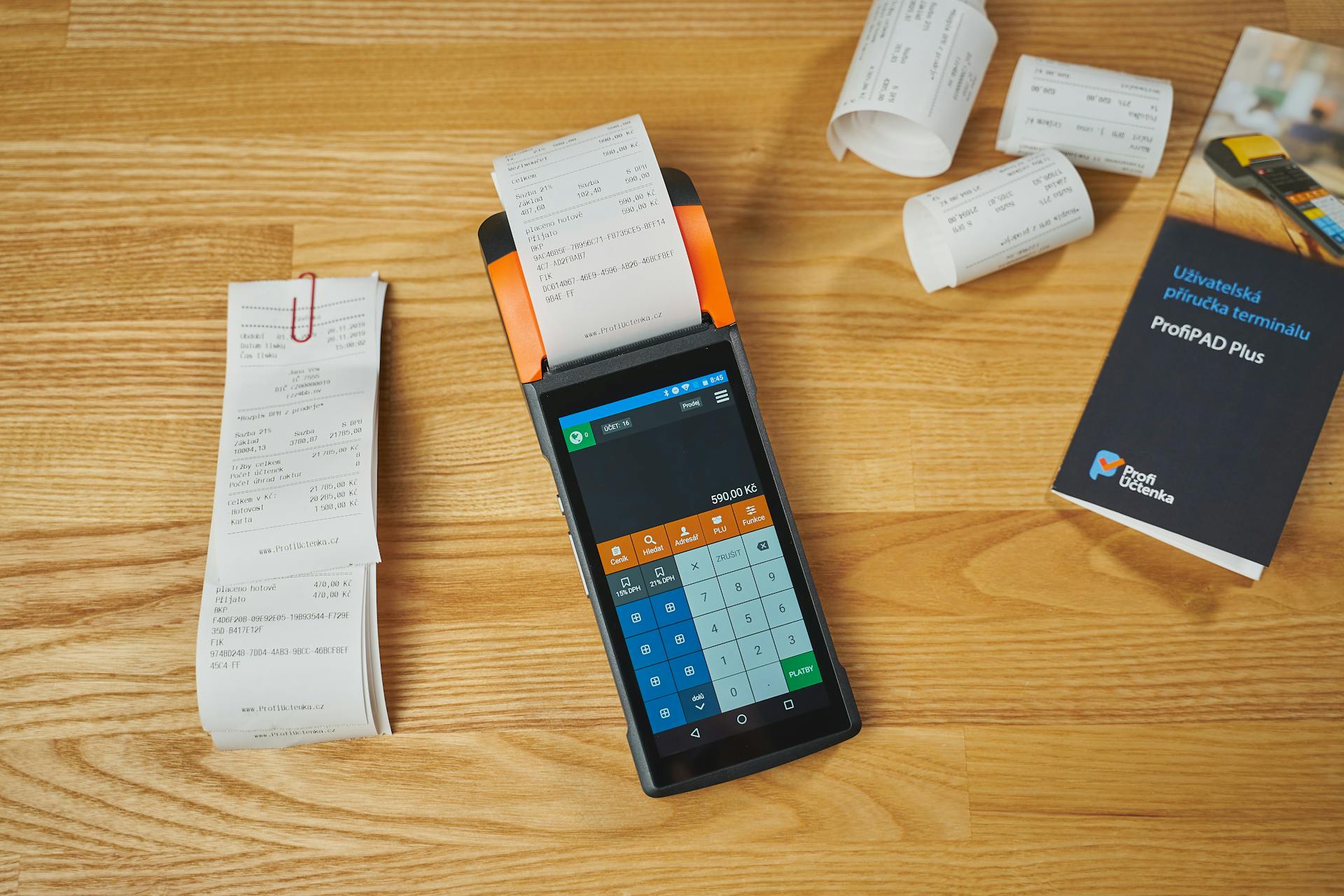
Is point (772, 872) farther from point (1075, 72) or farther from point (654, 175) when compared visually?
point (1075, 72)

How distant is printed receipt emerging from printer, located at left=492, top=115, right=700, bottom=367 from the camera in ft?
1.91

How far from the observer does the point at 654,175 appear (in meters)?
0.60

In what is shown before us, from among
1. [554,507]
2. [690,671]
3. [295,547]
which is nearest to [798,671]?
[690,671]

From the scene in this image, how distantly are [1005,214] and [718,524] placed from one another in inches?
11.7

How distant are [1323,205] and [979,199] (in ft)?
0.87

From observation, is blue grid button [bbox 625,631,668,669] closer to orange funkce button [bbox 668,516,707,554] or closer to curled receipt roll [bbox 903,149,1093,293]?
orange funkce button [bbox 668,516,707,554]

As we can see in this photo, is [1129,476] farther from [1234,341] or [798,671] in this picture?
[798,671]

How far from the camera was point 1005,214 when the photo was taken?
0.65m

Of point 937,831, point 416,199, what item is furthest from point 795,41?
point 937,831

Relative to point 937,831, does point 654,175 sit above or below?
above

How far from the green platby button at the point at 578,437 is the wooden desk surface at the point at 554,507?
3.1 inches

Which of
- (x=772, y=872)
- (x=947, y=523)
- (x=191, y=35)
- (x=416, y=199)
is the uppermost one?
(x=191, y=35)

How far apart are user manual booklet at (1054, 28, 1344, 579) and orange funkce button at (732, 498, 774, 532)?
22cm

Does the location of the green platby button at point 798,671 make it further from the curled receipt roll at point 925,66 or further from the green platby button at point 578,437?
the curled receipt roll at point 925,66
